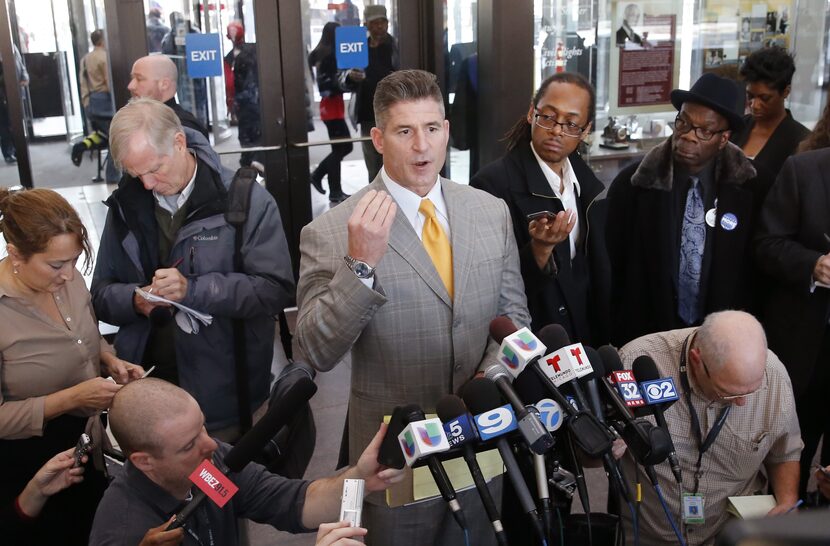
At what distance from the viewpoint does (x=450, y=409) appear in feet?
5.46

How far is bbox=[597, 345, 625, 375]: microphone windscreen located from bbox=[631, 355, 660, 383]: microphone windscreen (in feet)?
0.22

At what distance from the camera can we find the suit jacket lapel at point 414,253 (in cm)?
225

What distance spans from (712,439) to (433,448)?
4.34ft

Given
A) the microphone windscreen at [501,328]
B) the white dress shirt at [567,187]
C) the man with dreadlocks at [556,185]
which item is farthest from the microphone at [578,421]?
the white dress shirt at [567,187]

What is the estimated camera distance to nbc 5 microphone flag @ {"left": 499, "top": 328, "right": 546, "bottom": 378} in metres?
1.71

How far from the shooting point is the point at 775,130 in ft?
14.0

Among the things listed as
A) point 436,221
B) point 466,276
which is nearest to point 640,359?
point 466,276

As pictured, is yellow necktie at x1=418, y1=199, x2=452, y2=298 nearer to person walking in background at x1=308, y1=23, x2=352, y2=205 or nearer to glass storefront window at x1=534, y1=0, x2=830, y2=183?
person walking in background at x1=308, y1=23, x2=352, y2=205

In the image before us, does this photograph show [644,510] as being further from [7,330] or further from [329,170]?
[329,170]

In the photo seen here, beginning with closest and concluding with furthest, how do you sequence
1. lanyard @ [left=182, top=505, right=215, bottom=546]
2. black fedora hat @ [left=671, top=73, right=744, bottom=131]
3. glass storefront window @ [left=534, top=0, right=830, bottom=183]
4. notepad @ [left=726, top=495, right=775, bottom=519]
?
lanyard @ [left=182, top=505, right=215, bottom=546]
notepad @ [left=726, top=495, right=775, bottom=519]
black fedora hat @ [left=671, top=73, right=744, bottom=131]
glass storefront window @ [left=534, top=0, right=830, bottom=183]

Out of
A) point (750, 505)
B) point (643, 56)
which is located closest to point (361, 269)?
point (750, 505)

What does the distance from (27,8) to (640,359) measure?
14.7 feet

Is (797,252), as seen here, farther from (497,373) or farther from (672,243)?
(497,373)

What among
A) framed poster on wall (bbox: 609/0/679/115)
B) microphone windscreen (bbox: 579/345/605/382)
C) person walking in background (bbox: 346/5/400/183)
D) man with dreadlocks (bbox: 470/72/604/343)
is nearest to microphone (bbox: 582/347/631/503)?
microphone windscreen (bbox: 579/345/605/382)
